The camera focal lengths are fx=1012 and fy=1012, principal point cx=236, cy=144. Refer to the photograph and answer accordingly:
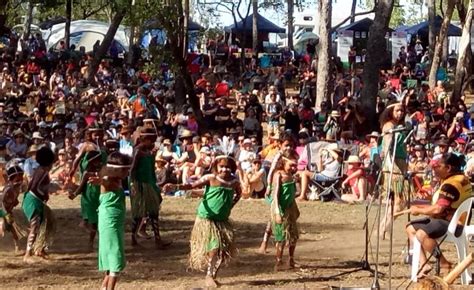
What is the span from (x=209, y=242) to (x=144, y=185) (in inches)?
95.8

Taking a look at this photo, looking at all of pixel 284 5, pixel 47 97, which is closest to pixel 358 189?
pixel 47 97

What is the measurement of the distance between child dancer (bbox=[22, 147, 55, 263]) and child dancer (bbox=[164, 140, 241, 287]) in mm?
2014

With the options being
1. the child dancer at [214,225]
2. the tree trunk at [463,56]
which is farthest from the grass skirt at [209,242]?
the tree trunk at [463,56]

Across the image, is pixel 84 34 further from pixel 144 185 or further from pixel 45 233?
pixel 45 233


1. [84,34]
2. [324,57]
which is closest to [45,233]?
[324,57]

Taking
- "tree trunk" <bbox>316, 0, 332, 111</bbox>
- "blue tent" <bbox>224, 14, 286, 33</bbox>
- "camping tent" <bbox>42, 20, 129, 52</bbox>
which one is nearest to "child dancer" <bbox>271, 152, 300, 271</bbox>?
"tree trunk" <bbox>316, 0, 332, 111</bbox>

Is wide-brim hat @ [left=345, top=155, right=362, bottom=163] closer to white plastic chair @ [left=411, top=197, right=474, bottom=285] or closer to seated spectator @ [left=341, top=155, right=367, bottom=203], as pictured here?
seated spectator @ [left=341, top=155, right=367, bottom=203]

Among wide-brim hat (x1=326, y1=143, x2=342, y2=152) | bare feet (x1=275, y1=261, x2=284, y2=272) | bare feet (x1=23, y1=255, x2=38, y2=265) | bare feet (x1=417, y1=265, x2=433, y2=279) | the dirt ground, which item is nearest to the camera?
bare feet (x1=417, y1=265, x2=433, y2=279)

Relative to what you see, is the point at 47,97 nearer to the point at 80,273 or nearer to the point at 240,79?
the point at 240,79

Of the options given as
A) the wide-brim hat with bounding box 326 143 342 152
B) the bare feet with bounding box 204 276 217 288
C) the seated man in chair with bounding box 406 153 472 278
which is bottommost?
the bare feet with bounding box 204 276 217 288

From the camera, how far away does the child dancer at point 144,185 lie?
11.9 meters

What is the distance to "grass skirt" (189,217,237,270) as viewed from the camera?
9.70 metres

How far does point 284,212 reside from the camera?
10.7 m

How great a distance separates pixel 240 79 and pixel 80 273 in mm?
24418
